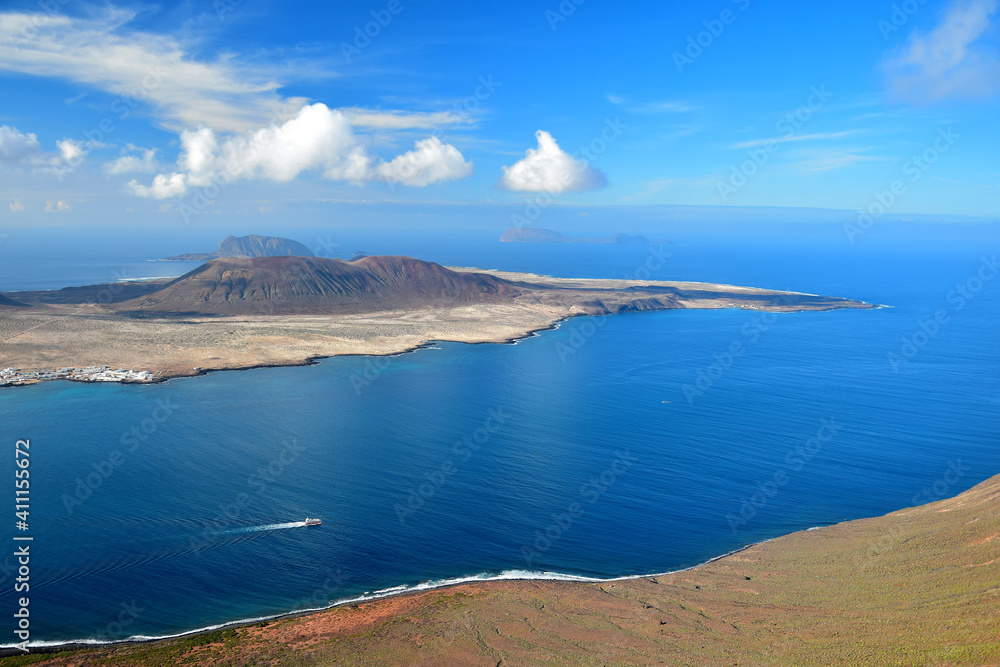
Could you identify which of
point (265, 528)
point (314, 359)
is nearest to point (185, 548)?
point (265, 528)

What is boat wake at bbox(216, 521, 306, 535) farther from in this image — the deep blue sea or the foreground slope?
the foreground slope

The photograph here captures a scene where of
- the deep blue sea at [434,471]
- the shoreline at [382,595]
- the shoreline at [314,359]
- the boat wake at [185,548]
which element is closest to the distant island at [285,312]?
the shoreline at [314,359]

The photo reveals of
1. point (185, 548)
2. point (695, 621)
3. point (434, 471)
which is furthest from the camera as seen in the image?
point (434, 471)

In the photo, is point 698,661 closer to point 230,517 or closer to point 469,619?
point 469,619

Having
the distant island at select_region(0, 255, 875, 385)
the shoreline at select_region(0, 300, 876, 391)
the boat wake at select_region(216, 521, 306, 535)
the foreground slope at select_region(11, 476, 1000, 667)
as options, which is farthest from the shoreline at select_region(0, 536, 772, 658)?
the distant island at select_region(0, 255, 875, 385)

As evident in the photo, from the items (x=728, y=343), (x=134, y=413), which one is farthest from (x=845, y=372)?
(x=134, y=413)

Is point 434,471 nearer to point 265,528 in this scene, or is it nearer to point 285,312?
point 265,528
